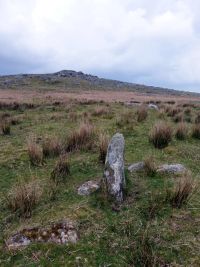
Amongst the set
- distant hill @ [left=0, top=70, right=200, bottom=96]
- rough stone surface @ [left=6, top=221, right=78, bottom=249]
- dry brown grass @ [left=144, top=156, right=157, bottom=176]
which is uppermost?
dry brown grass @ [left=144, top=156, right=157, bottom=176]

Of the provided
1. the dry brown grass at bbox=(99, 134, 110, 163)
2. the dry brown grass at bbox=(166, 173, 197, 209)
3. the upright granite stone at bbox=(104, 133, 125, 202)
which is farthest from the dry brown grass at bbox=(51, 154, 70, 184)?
the dry brown grass at bbox=(166, 173, 197, 209)

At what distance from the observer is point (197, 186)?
651cm

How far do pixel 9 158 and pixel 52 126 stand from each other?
5.05 meters

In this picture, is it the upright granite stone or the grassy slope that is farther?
the upright granite stone

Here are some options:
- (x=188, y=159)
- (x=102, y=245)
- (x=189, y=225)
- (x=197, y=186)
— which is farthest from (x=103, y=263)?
(x=188, y=159)

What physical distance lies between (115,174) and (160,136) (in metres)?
4.64

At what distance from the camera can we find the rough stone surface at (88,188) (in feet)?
21.0

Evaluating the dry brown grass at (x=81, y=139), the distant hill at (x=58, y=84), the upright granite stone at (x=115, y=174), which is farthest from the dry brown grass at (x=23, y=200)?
the distant hill at (x=58, y=84)

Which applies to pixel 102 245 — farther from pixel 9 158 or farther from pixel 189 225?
pixel 9 158

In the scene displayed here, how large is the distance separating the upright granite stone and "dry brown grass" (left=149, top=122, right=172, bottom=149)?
160 inches

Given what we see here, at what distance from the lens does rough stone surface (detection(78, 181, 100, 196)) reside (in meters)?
6.40

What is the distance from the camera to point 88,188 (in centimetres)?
652

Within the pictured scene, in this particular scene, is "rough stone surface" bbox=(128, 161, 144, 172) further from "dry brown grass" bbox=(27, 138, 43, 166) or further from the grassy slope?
"dry brown grass" bbox=(27, 138, 43, 166)

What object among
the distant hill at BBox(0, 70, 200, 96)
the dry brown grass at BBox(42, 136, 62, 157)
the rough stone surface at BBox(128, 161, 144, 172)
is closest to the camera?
the rough stone surface at BBox(128, 161, 144, 172)
